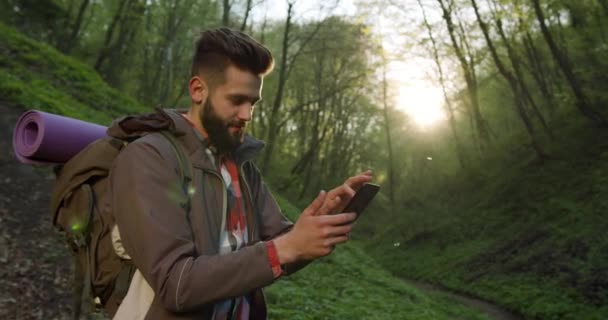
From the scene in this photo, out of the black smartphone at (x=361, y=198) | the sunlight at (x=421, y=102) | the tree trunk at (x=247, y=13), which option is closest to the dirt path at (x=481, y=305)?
the black smartphone at (x=361, y=198)

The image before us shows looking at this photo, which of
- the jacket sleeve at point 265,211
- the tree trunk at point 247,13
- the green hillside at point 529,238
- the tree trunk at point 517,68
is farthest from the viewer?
the tree trunk at point 247,13

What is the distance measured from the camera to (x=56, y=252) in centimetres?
594

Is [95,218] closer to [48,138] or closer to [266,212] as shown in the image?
[48,138]

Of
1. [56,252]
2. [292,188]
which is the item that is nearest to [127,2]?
[292,188]

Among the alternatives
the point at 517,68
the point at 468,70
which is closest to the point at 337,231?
the point at 517,68

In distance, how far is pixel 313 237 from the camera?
1.46 meters

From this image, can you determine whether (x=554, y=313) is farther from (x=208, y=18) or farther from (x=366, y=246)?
(x=208, y=18)

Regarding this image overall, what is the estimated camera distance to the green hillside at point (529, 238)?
11781 millimetres

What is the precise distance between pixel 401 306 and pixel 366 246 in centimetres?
1588

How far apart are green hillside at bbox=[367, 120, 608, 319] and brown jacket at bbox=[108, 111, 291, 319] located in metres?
11.2

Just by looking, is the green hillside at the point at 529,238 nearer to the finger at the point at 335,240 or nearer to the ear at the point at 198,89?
the finger at the point at 335,240

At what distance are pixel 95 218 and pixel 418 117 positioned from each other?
1300 inches

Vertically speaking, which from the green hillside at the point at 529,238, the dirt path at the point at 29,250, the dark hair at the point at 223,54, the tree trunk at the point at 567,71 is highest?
the tree trunk at the point at 567,71

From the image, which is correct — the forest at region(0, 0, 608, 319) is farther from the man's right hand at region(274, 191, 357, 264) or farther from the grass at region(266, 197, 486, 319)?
the man's right hand at region(274, 191, 357, 264)
